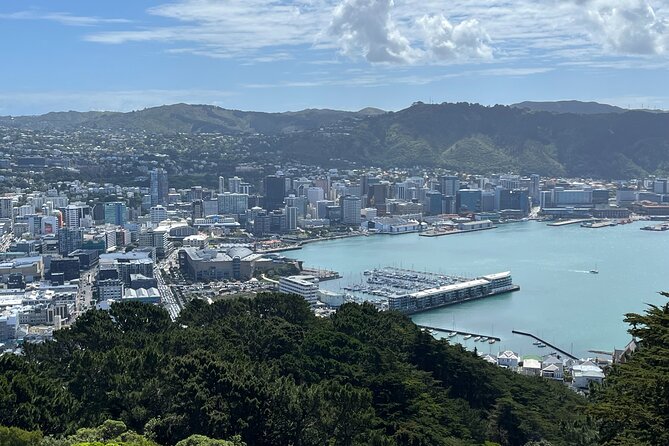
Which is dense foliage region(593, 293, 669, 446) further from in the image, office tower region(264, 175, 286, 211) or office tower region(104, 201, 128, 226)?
office tower region(264, 175, 286, 211)

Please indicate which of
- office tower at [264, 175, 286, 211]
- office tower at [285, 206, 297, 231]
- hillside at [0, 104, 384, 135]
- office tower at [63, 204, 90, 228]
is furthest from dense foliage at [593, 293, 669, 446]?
hillside at [0, 104, 384, 135]

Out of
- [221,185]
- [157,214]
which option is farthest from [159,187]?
[157,214]

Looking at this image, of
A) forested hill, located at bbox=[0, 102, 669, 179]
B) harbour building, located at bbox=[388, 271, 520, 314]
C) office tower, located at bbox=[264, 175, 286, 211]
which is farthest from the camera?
forested hill, located at bbox=[0, 102, 669, 179]

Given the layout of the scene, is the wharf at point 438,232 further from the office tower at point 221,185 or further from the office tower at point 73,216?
the office tower at point 73,216

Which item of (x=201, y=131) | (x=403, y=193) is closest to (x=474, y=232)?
(x=403, y=193)

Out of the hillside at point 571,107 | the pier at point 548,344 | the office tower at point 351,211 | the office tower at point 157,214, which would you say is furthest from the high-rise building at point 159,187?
the hillside at point 571,107

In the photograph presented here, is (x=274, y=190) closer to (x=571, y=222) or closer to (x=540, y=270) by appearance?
(x=571, y=222)

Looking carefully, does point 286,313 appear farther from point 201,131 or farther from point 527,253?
point 201,131
